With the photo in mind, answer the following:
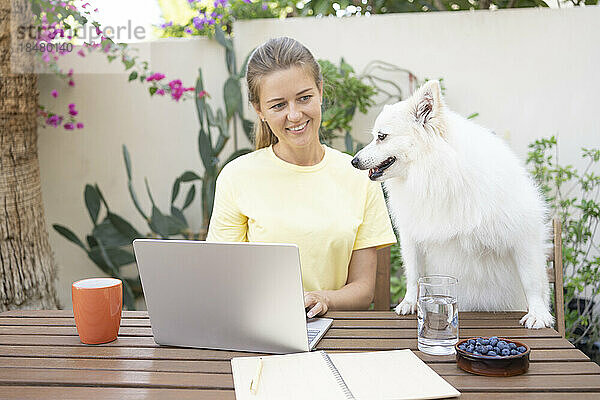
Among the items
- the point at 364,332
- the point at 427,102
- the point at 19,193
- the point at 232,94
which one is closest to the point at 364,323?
the point at 364,332

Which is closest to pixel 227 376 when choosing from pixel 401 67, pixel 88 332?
pixel 88 332

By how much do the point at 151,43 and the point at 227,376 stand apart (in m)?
3.05

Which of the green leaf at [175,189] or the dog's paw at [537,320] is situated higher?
the green leaf at [175,189]

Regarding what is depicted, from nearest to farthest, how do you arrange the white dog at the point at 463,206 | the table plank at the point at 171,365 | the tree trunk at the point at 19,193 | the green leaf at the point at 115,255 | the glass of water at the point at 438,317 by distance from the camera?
the table plank at the point at 171,365 → the glass of water at the point at 438,317 → the white dog at the point at 463,206 → the tree trunk at the point at 19,193 → the green leaf at the point at 115,255

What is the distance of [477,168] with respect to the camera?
1.62 meters

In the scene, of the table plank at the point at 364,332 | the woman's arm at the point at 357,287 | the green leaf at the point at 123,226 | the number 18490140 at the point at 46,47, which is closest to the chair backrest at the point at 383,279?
the woman's arm at the point at 357,287

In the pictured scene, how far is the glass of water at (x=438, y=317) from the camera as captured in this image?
136 centimetres

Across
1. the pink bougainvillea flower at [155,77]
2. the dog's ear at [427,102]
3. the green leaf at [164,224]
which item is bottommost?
the green leaf at [164,224]

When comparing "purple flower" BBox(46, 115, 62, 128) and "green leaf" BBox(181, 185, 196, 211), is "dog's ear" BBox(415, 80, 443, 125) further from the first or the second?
"purple flower" BBox(46, 115, 62, 128)

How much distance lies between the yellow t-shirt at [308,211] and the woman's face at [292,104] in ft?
0.45

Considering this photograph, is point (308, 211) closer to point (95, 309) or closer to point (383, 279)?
point (383, 279)

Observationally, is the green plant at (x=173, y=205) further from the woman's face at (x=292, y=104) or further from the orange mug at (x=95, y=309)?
the orange mug at (x=95, y=309)

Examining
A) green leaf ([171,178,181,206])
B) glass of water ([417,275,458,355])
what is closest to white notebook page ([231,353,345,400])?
glass of water ([417,275,458,355])

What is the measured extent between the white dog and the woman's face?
0.27 metres
